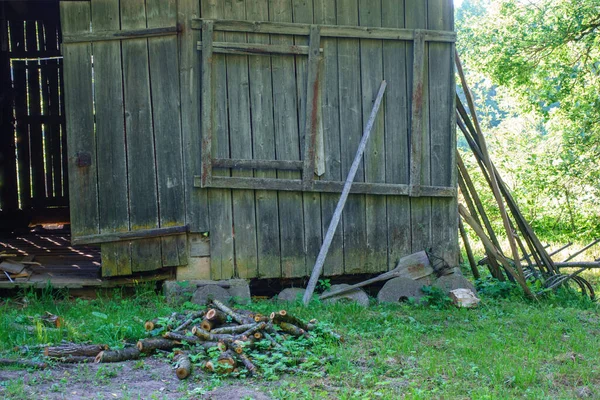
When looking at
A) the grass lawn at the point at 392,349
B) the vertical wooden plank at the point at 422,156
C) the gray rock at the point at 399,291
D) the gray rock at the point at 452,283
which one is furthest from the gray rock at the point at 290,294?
the gray rock at the point at 452,283

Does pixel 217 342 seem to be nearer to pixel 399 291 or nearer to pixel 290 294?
pixel 290 294

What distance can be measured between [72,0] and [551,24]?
10103mm

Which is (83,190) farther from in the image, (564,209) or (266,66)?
(564,209)

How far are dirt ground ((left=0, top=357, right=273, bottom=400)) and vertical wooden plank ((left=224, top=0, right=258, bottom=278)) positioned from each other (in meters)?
2.59

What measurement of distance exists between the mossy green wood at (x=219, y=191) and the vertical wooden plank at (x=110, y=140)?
2.98 feet

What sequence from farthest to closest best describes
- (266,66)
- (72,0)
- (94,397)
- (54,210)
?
Answer: 1. (54,210)
2. (266,66)
3. (72,0)
4. (94,397)

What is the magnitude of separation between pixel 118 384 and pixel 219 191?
10.4 feet

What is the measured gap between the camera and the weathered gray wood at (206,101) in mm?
7742

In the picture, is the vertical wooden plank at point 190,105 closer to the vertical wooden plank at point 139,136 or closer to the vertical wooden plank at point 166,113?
the vertical wooden plank at point 166,113

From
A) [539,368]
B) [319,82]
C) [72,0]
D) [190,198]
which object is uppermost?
[72,0]

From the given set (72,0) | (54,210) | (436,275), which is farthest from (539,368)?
(54,210)

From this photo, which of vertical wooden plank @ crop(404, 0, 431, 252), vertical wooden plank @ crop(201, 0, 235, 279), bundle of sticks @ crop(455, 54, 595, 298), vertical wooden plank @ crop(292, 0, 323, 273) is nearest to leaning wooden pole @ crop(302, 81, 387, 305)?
vertical wooden plank @ crop(292, 0, 323, 273)

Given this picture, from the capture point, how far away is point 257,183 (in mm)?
7957

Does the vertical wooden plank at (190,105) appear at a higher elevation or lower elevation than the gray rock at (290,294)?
higher
